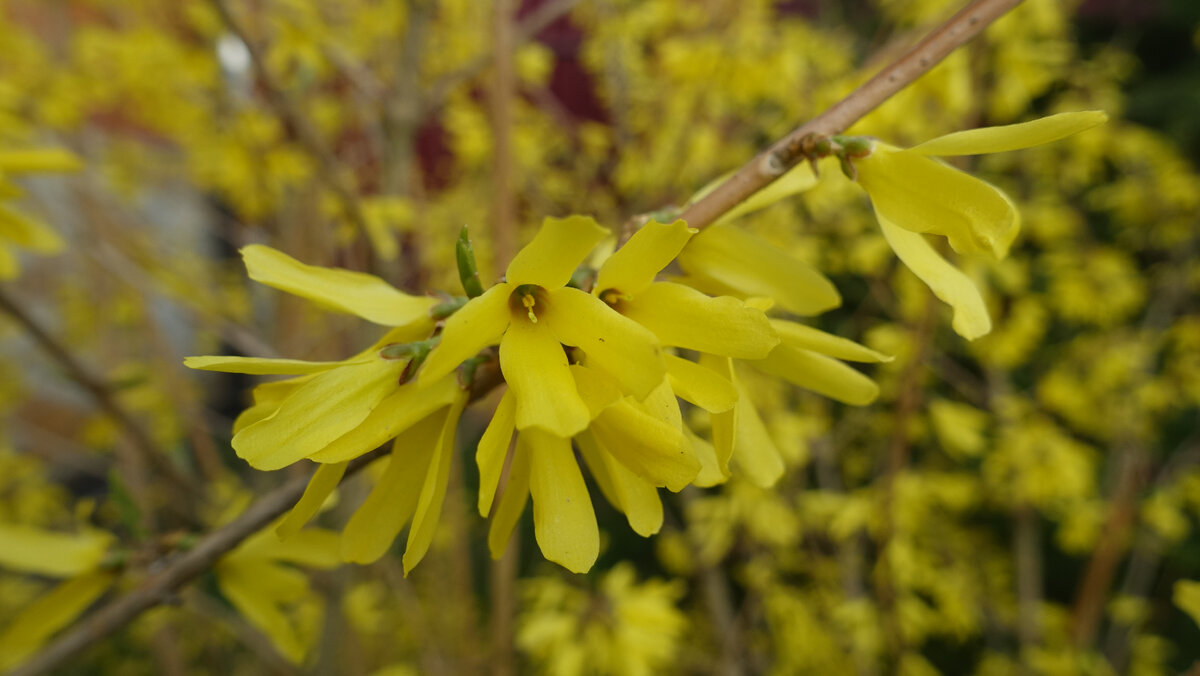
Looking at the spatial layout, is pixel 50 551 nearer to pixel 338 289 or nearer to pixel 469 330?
pixel 338 289

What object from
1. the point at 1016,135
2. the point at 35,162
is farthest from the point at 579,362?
→ the point at 35,162

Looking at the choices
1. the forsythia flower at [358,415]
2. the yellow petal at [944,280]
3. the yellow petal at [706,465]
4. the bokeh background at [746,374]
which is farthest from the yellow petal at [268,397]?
the bokeh background at [746,374]

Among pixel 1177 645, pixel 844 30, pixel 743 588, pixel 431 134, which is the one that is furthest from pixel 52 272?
pixel 1177 645

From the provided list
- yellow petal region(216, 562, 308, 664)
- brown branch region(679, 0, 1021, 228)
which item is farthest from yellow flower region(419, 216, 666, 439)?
yellow petal region(216, 562, 308, 664)

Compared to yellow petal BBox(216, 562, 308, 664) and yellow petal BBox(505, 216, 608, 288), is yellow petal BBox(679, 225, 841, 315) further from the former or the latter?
yellow petal BBox(216, 562, 308, 664)

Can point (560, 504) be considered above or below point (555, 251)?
below

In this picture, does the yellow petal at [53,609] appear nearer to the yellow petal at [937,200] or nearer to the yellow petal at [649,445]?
the yellow petal at [649,445]

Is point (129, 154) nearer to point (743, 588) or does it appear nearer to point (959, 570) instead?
point (743, 588)
